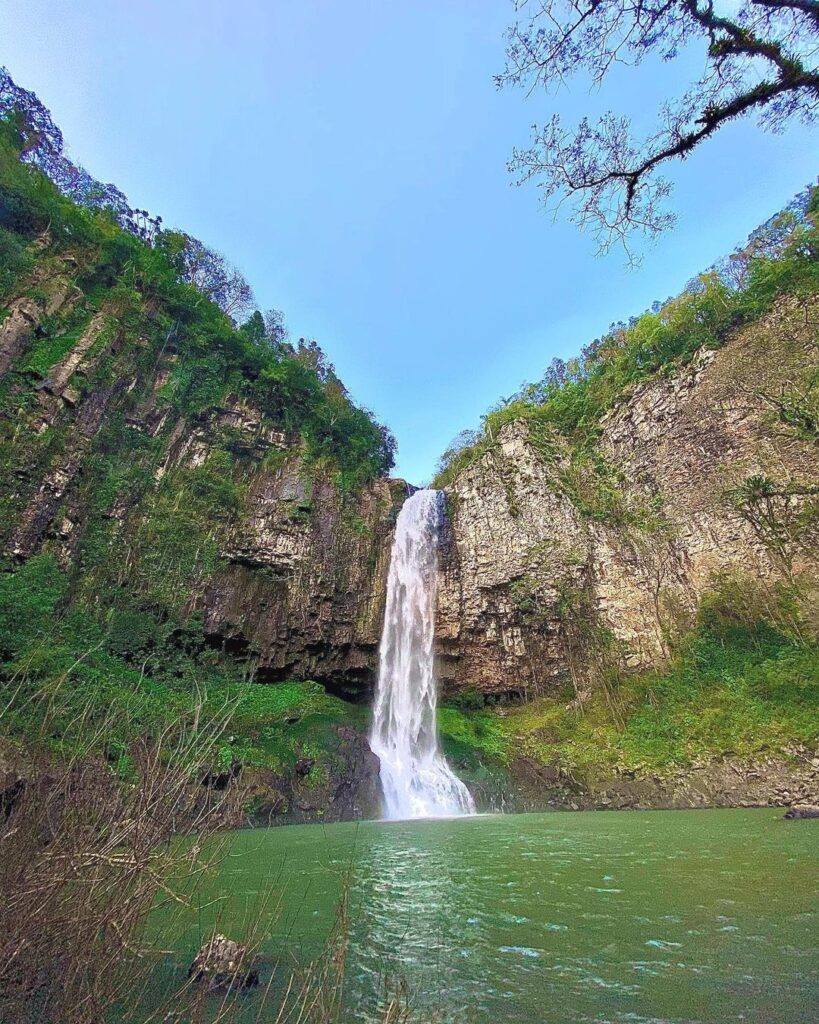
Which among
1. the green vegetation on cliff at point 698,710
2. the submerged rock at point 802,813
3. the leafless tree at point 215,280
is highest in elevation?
the leafless tree at point 215,280

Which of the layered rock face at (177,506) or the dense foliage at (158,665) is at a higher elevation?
the layered rock face at (177,506)

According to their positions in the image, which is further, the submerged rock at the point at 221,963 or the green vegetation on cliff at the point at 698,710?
the green vegetation on cliff at the point at 698,710

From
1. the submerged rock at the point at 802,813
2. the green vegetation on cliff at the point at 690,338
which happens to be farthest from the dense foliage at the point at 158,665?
the green vegetation on cliff at the point at 690,338

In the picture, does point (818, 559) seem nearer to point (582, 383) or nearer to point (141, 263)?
point (582, 383)

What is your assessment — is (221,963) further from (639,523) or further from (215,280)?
(215,280)

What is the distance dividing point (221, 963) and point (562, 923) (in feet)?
7.19

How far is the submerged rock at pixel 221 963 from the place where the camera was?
7.08ft

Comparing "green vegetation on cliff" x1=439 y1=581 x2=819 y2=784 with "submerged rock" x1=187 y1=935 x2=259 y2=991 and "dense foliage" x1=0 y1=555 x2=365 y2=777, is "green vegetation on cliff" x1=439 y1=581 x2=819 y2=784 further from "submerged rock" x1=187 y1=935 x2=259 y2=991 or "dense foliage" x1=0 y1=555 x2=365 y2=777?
"submerged rock" x1=187 y1=935 x2=259 y2=991

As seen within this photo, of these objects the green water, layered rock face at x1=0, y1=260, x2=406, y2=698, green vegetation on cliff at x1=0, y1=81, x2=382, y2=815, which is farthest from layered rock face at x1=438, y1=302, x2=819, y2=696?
the green water

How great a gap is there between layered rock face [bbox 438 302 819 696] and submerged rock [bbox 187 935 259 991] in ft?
47.6

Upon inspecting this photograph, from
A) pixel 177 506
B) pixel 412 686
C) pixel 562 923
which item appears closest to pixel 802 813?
pixel 562 923

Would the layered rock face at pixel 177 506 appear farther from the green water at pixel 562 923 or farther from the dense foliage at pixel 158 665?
the green water at pixel 562 923

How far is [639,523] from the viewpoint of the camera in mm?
16281

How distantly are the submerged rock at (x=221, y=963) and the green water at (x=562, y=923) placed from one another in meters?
0.20
